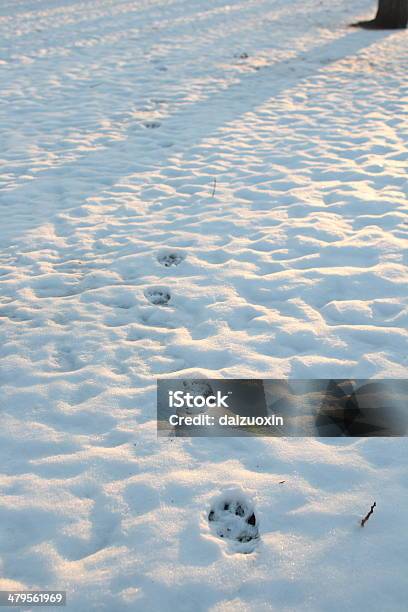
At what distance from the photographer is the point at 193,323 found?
148 inches

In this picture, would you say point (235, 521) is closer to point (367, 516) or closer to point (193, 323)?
point (367, 516)

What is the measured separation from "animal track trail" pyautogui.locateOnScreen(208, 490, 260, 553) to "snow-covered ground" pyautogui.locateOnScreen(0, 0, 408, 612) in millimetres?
14

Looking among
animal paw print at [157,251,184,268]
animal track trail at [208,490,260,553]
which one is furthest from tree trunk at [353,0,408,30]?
animal track trail at [208,490,260,553]

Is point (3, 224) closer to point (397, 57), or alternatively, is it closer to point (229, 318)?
point (229, 318)

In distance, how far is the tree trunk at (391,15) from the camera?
1153 centimetres

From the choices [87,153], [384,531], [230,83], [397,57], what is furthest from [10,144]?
[397,57]

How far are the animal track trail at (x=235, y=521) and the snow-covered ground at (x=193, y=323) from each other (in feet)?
0.04

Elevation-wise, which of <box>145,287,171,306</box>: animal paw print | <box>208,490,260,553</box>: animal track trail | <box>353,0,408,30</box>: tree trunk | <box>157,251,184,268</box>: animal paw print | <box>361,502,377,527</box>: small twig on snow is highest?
<box>353,0,408,30</box>: tree trunk

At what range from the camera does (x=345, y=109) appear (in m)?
7.60

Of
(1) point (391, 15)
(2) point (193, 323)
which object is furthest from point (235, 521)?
(1) point (391, 15)

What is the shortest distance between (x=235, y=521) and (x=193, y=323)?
1579 millimetres

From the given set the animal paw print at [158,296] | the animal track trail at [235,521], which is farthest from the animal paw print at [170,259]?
the animal track trail at [235,521]

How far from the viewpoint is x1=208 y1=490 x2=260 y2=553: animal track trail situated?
7.97 ft

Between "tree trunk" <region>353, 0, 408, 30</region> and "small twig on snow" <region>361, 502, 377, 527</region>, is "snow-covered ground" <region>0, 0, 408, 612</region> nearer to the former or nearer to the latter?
"small twig on snow" <region>361, 502, 377, 527</region>
